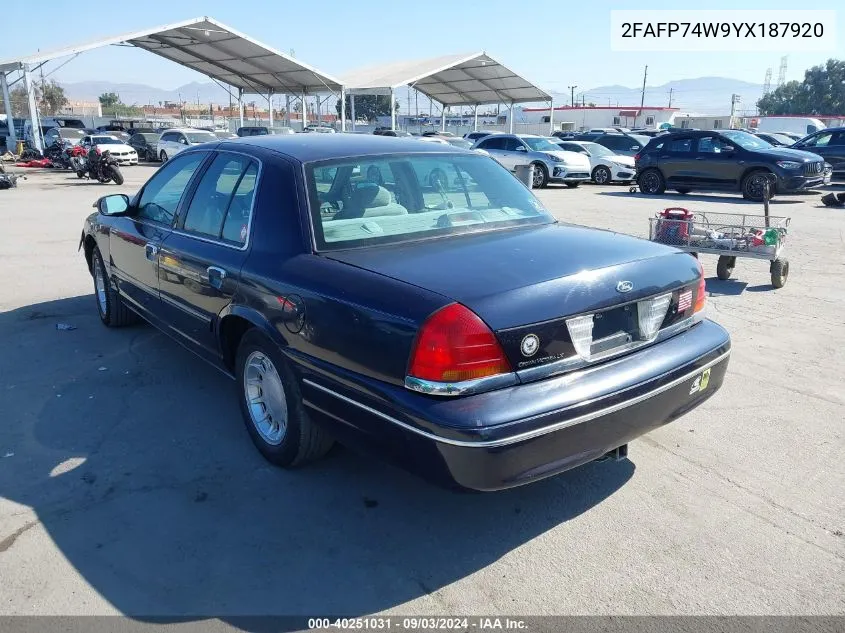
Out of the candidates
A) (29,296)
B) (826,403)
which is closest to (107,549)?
(826,403)

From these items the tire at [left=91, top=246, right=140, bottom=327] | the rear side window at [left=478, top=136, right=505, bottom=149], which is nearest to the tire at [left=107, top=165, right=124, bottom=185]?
the rear side window at [left=478, top=136, right=505, bottom=149]

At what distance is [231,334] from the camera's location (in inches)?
146

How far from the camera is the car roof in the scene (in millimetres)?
3624

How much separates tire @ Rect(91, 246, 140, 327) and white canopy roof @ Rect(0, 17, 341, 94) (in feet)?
81.5

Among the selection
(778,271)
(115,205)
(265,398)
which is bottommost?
(265,398)

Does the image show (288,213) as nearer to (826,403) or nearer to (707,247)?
(826,403)

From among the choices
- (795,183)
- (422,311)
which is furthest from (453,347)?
(795,183)

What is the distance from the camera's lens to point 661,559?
2.80 meters

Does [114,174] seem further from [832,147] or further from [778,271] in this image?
[832,147]

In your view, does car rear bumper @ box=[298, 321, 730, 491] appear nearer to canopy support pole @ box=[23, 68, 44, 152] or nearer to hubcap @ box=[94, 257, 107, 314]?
hubcap @ box=[94, 257, 107, 314]

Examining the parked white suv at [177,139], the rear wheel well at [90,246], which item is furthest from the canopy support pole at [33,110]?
the rear wheel well at [90,246]

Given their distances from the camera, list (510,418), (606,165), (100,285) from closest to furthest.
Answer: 1. (510,418)
2. (100,285)
3. (606,165)

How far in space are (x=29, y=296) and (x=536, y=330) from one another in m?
6.48

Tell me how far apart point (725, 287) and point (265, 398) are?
5.70 meters
